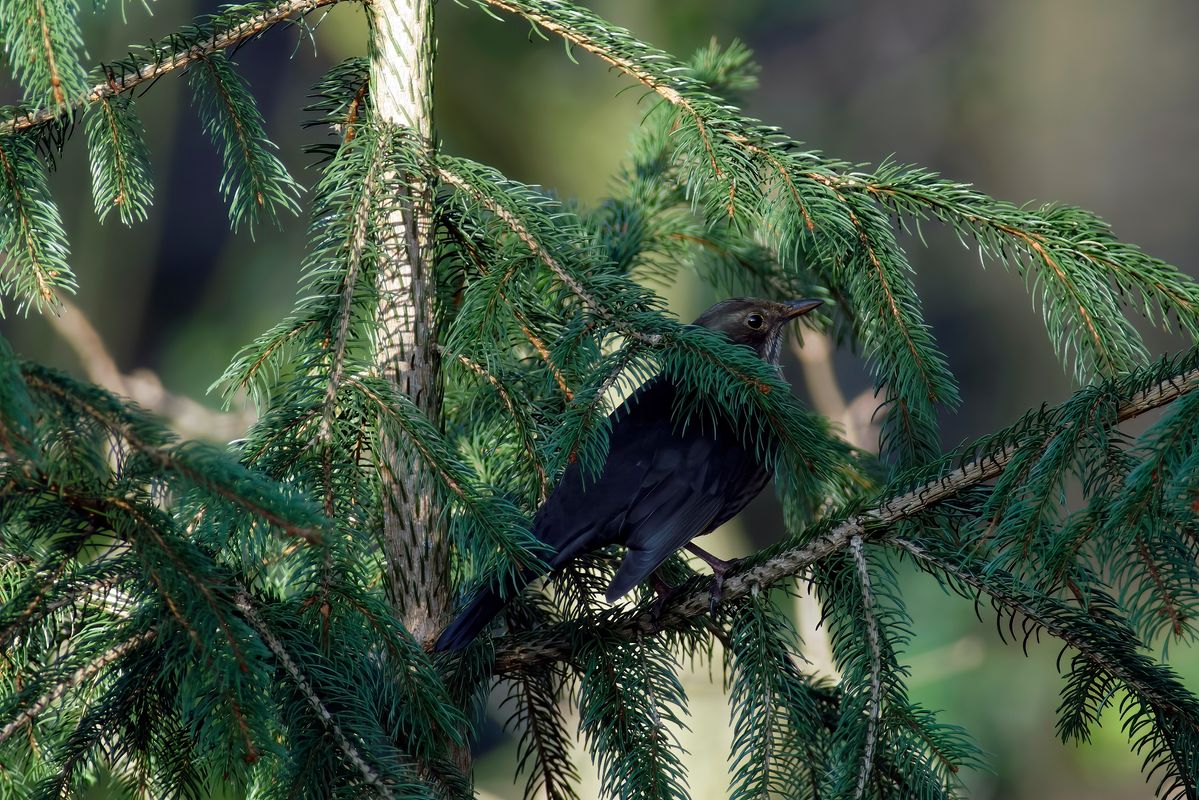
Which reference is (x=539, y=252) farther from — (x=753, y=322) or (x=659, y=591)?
A: (x=753, y=322)

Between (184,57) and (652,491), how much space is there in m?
1.10

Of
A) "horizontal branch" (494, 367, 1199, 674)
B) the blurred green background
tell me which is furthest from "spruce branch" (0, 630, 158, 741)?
the blurred green background

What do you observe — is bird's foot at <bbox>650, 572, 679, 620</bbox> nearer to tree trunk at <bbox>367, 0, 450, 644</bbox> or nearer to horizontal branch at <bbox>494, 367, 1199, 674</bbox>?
horizontal branch at <bbox>494, 367, 1199, 674</bbox>

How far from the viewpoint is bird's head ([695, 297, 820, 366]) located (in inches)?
103

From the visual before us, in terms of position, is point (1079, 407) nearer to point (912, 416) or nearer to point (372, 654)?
point (912, 416)

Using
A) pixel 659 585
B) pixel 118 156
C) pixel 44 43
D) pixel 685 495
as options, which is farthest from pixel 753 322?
pixel 44 43

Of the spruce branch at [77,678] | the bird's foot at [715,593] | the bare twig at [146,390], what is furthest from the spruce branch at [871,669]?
the bare twig at [146,390]

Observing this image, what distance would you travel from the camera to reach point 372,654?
154 centimetres

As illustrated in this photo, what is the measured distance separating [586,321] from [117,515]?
25.8 inches

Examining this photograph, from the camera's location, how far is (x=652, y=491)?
6.91 feet

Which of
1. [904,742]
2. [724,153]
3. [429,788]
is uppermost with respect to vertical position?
[724,153]

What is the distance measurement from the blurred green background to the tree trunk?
308 centimetres

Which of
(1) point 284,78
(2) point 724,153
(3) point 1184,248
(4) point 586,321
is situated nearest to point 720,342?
(4) point 586,321

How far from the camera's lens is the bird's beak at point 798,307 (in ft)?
7.80
